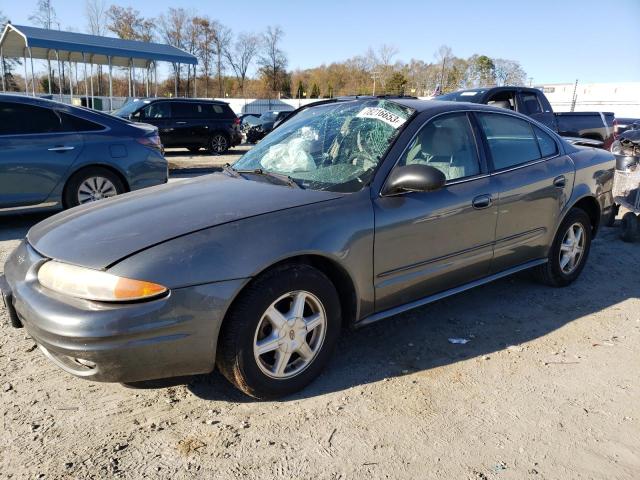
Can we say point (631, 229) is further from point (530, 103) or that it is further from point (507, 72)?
point (507, 72)

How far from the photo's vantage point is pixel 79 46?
2280cm

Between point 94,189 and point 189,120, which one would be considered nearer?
point 94,189

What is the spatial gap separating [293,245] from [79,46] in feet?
80.4

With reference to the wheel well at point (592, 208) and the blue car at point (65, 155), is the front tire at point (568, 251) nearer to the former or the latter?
the wheel well at point (592, 208)

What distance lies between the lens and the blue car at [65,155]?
19.2ft

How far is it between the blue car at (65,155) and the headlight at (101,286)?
13.9 ft

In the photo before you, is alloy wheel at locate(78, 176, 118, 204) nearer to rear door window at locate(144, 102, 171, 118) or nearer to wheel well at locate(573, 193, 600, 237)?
wheel well at locate(573, 193, 600, 237)

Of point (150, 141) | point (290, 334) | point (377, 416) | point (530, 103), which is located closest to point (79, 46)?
point (150, 141)

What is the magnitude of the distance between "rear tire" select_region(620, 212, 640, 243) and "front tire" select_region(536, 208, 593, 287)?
6.42ft

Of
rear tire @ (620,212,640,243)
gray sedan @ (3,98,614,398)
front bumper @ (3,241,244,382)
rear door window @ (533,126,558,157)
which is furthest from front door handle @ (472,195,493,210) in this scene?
rear tire @ (620,212,640,243)

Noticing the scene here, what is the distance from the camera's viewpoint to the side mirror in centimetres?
288

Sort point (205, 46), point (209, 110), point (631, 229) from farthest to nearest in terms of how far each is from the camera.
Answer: point (205, 46), point (209, 110), point (631, 229)

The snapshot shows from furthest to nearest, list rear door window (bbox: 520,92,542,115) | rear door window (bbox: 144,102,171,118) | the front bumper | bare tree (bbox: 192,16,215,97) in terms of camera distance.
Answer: bare tree (bbox: 192,16,215,97)
rear door window (bbox: 144,102,171,118)
rear door window (bbox: 520,92,542,115)
the front bumper

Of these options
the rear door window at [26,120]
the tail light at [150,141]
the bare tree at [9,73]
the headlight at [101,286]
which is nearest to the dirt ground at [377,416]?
the headlight at [101,286]
